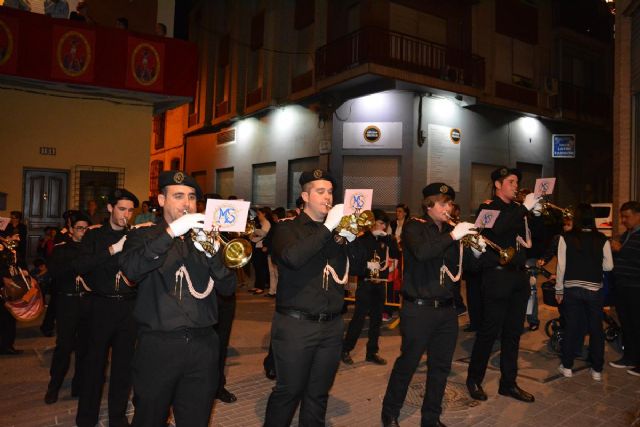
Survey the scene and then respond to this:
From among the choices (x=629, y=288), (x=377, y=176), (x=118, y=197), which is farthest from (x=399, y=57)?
(x=118, y=197)

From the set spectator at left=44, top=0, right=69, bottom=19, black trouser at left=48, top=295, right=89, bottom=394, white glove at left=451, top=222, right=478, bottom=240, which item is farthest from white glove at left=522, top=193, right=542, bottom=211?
spectator at left=44, top=0, right=69, bottom=19

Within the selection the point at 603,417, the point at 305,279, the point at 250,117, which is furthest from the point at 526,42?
the point at 305,279

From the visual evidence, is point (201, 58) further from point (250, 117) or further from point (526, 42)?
point (526, 42)

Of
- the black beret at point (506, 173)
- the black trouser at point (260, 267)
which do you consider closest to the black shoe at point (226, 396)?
the black beret at point (506, 173)

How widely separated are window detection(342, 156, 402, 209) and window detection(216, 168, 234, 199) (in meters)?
8.53

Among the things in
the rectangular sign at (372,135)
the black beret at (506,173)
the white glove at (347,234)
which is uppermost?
the rectangular sign at (372,135)

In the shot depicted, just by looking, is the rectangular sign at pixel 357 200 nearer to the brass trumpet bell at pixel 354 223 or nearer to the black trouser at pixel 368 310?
the brass trumpet bell at pixel 354 223

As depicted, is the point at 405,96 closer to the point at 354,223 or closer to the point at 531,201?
the point at 531,201

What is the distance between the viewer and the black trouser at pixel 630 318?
683 cm

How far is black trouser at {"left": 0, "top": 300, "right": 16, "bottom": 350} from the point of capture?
7.23m

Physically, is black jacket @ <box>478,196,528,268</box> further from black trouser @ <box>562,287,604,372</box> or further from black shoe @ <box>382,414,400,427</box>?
black shoe @ <box>382,414,400,427</box>

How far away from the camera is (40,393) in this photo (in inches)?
226

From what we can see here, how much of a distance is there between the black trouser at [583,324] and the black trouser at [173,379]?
5286 millimetres

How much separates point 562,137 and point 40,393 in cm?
2091
